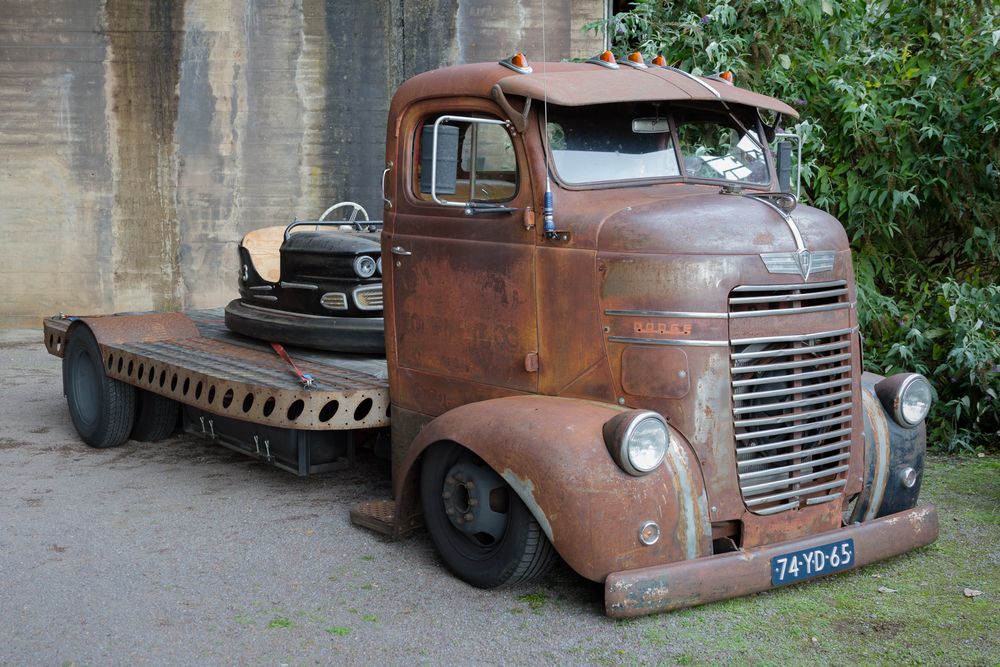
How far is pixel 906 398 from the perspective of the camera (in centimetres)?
502

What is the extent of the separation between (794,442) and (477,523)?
1.37m

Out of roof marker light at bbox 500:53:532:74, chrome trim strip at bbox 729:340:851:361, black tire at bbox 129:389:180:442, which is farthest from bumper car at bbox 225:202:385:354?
chrome trim strip at bbox 729:340:851:361

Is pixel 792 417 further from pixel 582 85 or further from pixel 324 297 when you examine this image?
pixel 324 297

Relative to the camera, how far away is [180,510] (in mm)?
5734

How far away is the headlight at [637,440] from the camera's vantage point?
158 inches

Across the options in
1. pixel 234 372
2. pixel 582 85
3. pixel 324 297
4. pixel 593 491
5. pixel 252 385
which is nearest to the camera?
pixel 593 491

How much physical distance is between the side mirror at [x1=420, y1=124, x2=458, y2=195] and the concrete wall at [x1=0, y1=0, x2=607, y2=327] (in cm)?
761

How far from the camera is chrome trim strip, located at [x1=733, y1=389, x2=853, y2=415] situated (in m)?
4.27

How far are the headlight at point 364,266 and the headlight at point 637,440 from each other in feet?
8.16

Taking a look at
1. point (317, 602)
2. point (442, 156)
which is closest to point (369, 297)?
point (442, 156)

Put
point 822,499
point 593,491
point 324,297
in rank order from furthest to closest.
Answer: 1. point 324,297
2. point 822,499
3. point 593,491

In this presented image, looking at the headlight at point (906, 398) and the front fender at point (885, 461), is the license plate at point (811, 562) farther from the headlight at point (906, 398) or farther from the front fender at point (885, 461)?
the headlight at point (906, 398)

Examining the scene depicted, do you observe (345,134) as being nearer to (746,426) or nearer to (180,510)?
(180,510)

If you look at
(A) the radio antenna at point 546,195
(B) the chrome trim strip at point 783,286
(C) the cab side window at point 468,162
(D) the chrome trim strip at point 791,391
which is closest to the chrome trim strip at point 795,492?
(D) the chrome trim strip at point 791,391
